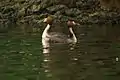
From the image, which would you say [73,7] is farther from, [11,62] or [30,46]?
[11,62]

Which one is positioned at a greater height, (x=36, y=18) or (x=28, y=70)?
(x=28, y=70)

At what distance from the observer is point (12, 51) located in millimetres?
20500

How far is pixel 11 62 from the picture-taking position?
16.9 m

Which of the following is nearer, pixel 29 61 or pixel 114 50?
pixel 29 61

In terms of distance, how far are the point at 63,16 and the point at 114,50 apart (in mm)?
26790

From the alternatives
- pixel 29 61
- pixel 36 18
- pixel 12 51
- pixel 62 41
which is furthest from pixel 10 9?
pixel 29 61

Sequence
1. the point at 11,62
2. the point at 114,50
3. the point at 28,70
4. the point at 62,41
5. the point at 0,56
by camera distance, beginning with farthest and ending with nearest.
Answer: the point at 62,41 → the point at 114,50 → the point at 0,56 → the point at 11,62 → the point at 28,70

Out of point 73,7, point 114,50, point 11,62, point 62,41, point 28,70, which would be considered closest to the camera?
point 28,70

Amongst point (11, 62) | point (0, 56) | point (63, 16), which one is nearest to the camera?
point (11, 62)

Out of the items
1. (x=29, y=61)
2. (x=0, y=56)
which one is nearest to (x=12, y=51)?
(x=0, y=56)

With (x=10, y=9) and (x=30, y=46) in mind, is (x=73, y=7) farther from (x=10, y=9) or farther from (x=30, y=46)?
(x=30, y=46)

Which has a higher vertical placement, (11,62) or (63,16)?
(11,62)

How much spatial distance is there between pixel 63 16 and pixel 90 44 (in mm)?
23427

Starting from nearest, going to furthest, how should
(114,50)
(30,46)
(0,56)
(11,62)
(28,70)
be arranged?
1. (28,70)
2. (11,62)
3. (0,56)
4. (114,50)
5. (30,46)
